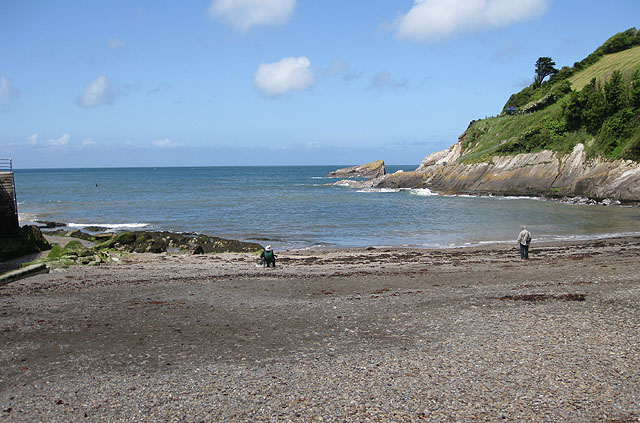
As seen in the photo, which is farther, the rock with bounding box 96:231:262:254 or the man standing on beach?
the rock with bounding box 96:231:262:254

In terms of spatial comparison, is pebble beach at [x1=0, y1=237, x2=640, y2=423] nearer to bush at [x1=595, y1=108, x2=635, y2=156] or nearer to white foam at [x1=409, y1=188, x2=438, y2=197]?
bush at [x1=595, y1=108, x2=635, y2=156]

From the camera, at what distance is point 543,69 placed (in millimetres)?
106188

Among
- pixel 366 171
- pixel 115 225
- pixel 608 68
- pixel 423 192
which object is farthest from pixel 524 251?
pixel 366 171

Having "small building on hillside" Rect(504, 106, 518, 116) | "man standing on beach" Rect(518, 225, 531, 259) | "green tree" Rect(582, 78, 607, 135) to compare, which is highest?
"small building on hillside" Rect(504, 106, 518, 116)

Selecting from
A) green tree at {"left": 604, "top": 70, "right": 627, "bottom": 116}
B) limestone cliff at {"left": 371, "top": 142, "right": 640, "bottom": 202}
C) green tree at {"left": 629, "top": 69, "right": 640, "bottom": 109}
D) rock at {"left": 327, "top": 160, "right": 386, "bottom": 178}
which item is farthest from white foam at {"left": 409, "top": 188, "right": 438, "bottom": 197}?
rock at {"left": 327, "top": 160, "right": 386, "bottom": 178}

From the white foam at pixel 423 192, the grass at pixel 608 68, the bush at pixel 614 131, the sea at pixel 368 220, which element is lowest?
the sea at pixel 368 220

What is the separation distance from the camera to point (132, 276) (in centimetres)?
2081

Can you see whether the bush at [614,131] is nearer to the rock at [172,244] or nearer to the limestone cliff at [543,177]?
the limestone cliff at [543,177]

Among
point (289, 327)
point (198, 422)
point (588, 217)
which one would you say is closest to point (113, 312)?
point (289, 327)

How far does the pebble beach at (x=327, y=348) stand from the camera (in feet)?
26.1

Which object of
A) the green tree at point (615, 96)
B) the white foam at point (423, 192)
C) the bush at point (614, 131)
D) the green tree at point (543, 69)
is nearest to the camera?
the bush at point (614, 131)

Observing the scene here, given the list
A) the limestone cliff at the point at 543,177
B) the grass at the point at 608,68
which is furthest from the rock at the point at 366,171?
the grass at the point at 608,68

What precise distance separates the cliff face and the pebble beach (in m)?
40.8

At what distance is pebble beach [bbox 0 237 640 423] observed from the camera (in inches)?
314
